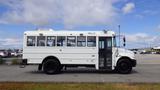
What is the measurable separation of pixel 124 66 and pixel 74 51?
131 inches

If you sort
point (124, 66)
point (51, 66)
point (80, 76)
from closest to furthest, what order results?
point (80, 76), point (51, 66), point (124, 66)

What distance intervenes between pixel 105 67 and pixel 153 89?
9084 millimetres

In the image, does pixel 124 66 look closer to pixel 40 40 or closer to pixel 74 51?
pixel 74 51

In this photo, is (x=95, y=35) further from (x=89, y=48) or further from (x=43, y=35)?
(x=43, y=35)

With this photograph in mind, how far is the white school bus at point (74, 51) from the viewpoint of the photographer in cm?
2197

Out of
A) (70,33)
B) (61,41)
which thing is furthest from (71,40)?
(61,41)

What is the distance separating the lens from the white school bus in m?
22.0

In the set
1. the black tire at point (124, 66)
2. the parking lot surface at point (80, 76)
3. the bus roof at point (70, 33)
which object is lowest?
the parking lot surface at point (80, 76)

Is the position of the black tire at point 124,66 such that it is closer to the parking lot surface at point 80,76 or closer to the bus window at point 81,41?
the parking lot surface at point 80,76

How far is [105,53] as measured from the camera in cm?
2211

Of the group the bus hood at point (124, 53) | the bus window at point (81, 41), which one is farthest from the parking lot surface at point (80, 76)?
the bus window at point (81, 41)

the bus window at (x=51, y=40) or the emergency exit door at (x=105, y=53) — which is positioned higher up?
the bus window at (x=51, y=40)

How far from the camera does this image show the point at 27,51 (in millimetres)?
21953

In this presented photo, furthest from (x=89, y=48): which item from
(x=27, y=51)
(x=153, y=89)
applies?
(x=153, y=89)
